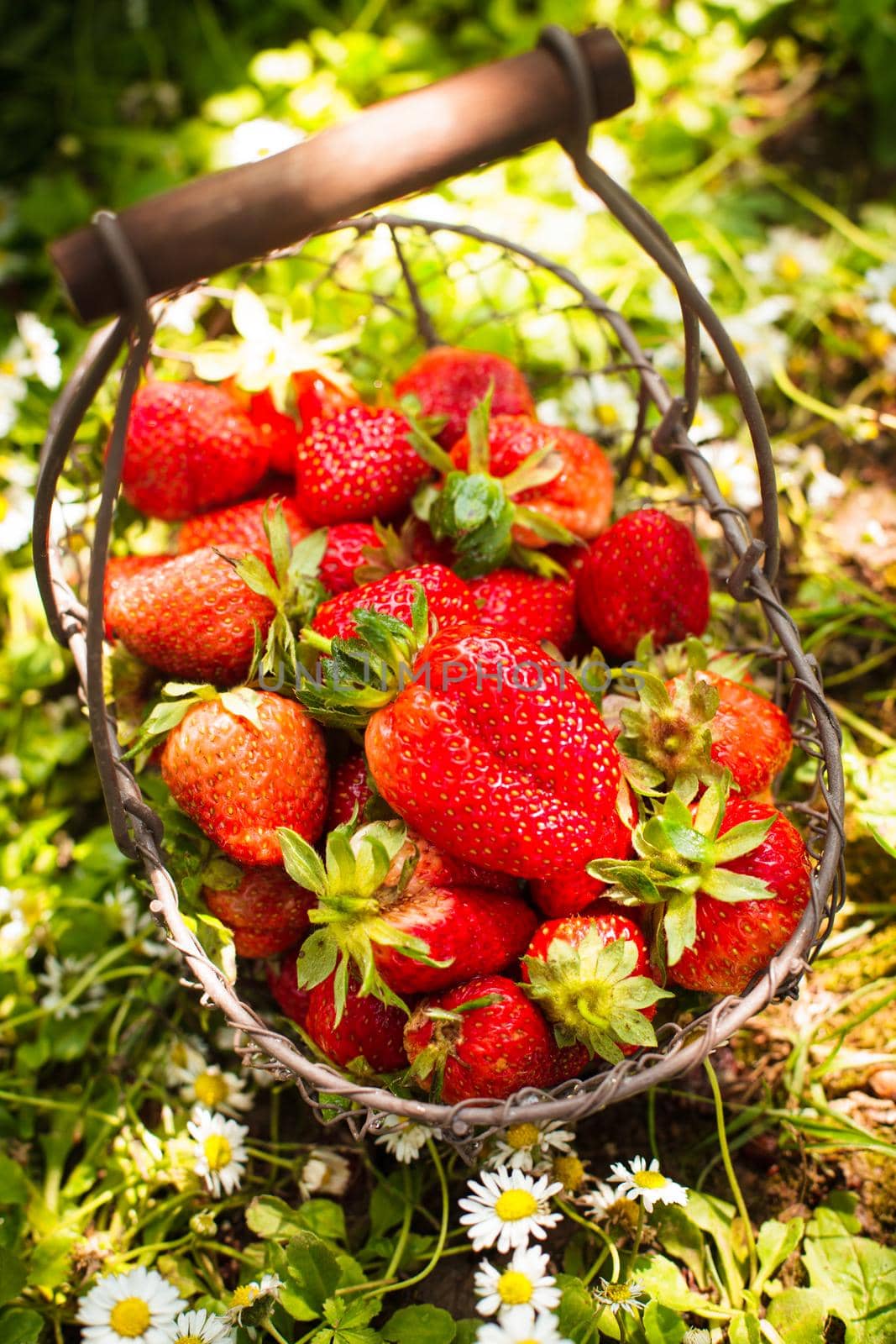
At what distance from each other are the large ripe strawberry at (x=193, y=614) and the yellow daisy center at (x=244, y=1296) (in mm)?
636

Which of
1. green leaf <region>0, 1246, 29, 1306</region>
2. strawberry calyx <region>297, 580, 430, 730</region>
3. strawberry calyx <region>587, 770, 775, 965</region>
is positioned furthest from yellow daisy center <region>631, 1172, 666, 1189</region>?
green leaf <region>0, 1246, 29, 1306</region>

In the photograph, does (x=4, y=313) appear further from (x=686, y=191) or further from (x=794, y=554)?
(x=794, y=554)

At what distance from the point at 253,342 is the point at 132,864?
723 mm

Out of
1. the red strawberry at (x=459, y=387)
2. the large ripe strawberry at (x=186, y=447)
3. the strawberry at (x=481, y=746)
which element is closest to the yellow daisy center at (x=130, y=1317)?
the strawberry at (x=481, y=746)

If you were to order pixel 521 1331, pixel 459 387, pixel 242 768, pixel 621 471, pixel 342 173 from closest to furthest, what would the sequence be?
pixel 342 173
pixel 521 1331
pixel 242 768
pixel 459 387
pixel 621 471

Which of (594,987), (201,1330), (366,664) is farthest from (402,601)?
(201,1330)

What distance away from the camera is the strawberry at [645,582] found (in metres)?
1.15

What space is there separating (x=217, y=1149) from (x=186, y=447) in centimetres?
84

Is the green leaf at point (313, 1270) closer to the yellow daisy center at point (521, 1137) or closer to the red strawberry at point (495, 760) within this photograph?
the yellow daisy center at point (521, 1137)

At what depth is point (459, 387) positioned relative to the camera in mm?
1331

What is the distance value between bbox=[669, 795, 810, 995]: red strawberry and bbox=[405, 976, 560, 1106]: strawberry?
156 mm

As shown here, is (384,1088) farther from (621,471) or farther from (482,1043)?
(621,471)

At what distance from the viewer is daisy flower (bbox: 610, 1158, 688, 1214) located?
0.97 meters

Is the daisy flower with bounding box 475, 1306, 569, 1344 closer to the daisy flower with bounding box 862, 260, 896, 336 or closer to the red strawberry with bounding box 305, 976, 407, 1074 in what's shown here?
the red strawberry with bounding box 305, 976, 407, 1074
